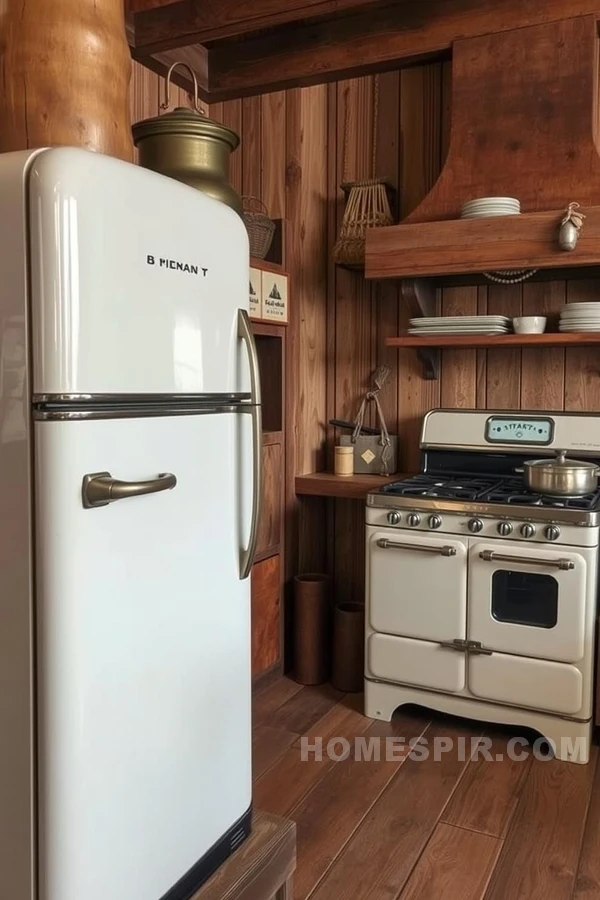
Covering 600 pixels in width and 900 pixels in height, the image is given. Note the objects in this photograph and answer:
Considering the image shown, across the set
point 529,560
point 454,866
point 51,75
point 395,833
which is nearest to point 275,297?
point 529,560

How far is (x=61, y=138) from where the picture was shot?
4.71 feet

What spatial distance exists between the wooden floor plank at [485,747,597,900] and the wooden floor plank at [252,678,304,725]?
0.91 metres

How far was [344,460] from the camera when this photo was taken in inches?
126

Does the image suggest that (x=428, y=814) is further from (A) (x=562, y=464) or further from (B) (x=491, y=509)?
(A) (x=562, y=464)

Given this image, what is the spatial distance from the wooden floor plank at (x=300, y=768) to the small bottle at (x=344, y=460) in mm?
923

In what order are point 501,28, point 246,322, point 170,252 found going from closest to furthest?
1. point 170,252
2. point 246,322
3. point 501,28

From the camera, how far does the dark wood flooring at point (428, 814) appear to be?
1.89m

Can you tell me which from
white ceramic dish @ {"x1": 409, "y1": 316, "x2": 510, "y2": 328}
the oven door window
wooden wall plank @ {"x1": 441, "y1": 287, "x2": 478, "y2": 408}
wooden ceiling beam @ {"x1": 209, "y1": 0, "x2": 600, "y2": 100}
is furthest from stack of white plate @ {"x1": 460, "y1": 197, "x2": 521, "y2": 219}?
the oven door window

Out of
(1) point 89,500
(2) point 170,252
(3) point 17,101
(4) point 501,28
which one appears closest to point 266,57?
(4) point 501,28

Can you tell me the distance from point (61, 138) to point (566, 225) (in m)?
1.64

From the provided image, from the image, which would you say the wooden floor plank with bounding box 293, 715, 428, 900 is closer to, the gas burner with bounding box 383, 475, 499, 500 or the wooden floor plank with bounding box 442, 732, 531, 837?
the wooden floor plank with bounding box 442, 732, 531, 837

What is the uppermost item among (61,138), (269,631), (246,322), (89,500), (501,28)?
(501,28)

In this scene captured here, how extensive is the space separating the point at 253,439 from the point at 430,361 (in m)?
1.65

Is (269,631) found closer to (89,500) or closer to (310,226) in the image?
(310,226)
